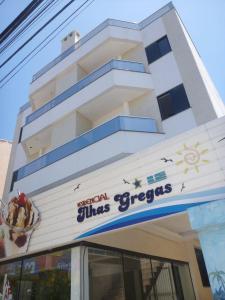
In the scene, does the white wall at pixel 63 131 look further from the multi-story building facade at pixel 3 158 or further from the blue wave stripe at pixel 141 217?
the multi-story building facade at pixel 3 158

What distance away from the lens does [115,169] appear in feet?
26.9

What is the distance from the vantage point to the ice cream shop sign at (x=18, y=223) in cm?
955

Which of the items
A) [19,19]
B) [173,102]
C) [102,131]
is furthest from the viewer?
[173,102]

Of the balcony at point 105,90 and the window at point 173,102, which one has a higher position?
the balcony at point 105,90

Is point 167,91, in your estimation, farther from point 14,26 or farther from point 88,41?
point 14,26

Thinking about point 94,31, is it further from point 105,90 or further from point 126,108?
point 126,108

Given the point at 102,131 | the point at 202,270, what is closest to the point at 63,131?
the point at 102,131

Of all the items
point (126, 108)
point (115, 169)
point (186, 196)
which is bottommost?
point (186, 196)

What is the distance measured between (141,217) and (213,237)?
1.90m

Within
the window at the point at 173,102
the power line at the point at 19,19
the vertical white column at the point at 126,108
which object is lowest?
the power line at the point at 19,19

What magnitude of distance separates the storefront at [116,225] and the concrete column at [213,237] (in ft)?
0.20

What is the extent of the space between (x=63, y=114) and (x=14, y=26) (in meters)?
8.86

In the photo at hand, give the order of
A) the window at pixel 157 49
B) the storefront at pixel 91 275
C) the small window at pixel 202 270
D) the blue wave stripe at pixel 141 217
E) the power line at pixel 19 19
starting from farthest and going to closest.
A: the window at pixel 157 49
the small window at pixel 202 270
the storefront at pixel 91 275
the blue wave stripe at pixel 141 217
the power line at pixel 19 19

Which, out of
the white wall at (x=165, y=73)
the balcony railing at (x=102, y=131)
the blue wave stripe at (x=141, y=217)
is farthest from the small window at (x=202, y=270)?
the white wall at (x=165, y=73)
